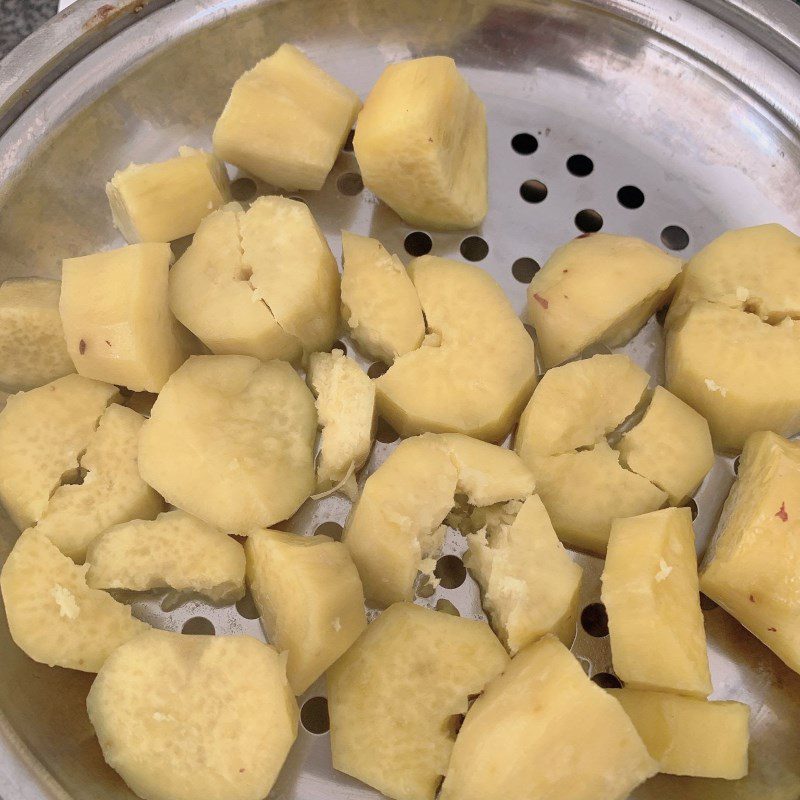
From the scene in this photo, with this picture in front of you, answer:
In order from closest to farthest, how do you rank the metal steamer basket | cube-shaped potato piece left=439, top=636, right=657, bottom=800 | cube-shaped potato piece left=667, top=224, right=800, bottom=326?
cube-shaped potato piece left=439, top=636, right=657, bottom=800 → cube-shaped potato piece left=667, top=224, right=800, bottom=326 → the metal steamer basket

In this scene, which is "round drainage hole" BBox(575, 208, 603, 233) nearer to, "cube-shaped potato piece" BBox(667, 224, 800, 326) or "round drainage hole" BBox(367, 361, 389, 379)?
"cube-shaped potato piece" BBox(667, 224, 800, 326)

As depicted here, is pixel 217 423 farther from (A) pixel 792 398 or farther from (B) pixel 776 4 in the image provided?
(B) pixel 776 4

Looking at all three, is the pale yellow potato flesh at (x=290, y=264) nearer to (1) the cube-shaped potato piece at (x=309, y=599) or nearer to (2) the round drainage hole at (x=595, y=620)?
(1) the cube-shaped potato piece at (x=309, y=599)

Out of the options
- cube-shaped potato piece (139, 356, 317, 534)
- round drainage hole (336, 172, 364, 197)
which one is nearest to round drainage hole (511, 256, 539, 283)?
round drainage hole (336, 172, 364, 197)

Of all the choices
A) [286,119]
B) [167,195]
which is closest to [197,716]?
[167,195]

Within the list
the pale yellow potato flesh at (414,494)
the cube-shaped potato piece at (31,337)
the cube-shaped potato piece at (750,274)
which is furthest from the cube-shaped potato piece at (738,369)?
the cube-shaped potato piece at (31,337)

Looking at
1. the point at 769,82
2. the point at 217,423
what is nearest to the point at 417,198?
the point at 217,423

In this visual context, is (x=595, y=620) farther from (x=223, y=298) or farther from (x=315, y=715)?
(x=223, y=298)
